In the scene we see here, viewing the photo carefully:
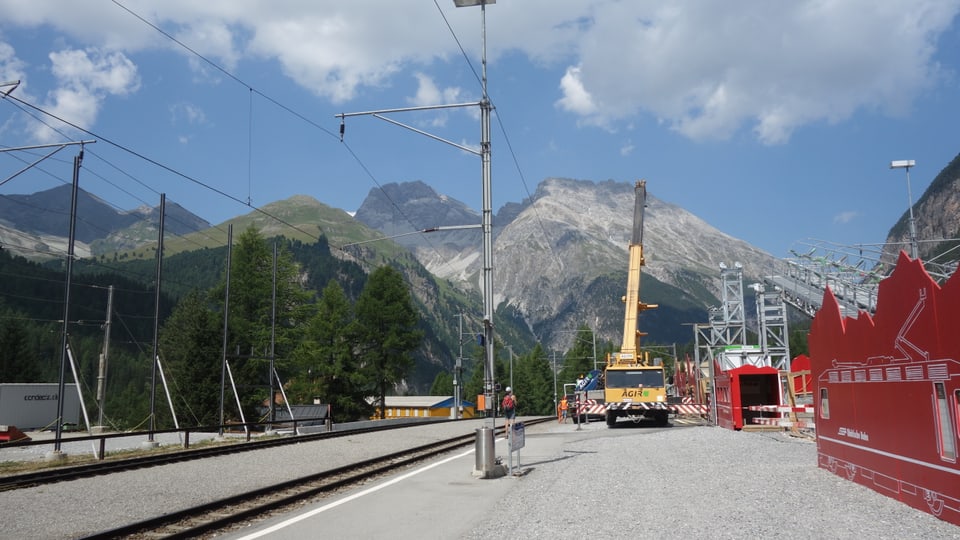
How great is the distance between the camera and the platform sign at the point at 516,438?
16.4 metres

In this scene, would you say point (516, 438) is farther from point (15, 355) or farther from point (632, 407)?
point (15, 355)

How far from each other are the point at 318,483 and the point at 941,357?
11132 millimetres

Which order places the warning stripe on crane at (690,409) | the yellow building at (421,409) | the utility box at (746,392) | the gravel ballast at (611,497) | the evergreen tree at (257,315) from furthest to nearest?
1. the yellow building at (421,409)
2. the evergreen tree at (257,315)
3. the warning stripe on crane at (690,409)
4. the utility box at (746,392)
5. the gravel ballast at (611,497)

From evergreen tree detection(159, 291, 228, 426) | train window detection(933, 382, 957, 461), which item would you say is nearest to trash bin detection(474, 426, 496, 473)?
train window detection(933, 382, 957, 461)

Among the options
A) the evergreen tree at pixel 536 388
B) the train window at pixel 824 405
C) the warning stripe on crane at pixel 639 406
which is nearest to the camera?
the train window at pixel 824 405

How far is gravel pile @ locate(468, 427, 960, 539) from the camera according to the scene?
29.9ft

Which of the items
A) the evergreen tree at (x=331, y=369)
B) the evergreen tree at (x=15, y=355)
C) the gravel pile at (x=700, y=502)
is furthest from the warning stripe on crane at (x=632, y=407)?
the evergreen tree at (x=15, y=355)

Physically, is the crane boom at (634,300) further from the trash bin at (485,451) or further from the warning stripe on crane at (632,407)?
the trash bin at (485,451)

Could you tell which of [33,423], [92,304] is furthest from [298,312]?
[92,304]

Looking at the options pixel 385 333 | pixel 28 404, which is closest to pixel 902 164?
pixel 385 333

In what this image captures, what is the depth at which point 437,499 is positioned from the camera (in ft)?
41.9

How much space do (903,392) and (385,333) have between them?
55341mm

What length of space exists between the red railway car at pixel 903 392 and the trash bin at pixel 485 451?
6.73 meters

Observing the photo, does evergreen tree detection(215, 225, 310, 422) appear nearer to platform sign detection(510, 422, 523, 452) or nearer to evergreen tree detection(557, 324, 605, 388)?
platform sign detection(510, 422, 523, 452)
